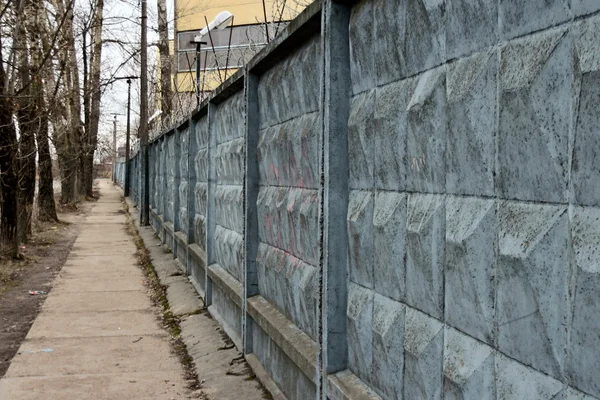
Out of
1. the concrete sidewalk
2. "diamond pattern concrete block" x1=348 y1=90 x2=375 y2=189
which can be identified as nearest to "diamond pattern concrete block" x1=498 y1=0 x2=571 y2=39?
"diamond pattern concrete block" x1=348 y1=90 x2=375 y2=189

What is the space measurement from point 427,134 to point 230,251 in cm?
434

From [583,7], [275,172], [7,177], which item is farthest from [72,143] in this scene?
[583,7]

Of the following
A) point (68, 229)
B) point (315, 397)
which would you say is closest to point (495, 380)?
point (315, 397)

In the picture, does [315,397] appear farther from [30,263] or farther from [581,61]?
[30,263]

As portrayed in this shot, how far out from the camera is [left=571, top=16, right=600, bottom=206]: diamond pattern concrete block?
1.62m

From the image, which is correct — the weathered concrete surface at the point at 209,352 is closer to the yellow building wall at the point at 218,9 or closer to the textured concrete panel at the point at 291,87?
the textured concrete panel at the point at 291,87

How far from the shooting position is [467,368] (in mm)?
2213

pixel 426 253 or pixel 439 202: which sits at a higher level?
pixel 439 202

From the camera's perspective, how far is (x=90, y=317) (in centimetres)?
A: 803

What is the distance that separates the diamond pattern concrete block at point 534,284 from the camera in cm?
176

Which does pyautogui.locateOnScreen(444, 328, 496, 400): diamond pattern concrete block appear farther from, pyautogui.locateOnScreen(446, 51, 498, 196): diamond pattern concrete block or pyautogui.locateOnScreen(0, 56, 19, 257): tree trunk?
pyautogui.locateOnScreen(0, 56, 19, 257): tree trunk

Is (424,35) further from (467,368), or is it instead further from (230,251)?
(230,251)

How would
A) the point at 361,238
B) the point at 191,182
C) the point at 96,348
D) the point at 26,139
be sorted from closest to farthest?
the point at 361,238
the point at 96,348
the point at 191,182
the point at 26,139

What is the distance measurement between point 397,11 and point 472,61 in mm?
655
